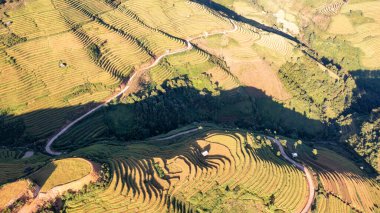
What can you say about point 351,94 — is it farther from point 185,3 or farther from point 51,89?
point 51,89

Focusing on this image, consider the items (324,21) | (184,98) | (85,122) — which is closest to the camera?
(85,122)

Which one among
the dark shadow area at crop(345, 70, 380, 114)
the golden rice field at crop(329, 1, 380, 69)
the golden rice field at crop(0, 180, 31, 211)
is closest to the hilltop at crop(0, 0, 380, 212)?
the golden rice field at crop(0, 180, 31, 211)

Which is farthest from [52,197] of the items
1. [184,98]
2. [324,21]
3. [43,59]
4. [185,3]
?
[324,21]

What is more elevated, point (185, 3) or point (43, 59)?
point (185, 3)

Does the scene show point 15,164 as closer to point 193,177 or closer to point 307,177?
point 193,177

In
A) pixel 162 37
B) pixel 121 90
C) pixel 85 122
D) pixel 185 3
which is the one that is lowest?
pixel 85 122

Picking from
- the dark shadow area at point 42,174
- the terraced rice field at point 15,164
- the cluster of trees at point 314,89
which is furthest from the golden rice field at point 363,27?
the dark shadow area at point 42,174

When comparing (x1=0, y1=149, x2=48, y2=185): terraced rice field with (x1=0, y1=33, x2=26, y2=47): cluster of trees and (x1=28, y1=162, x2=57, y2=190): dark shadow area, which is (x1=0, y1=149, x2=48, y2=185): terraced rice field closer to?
(x1=28, y1=162, x2=57, y2=190): dark shadow area
